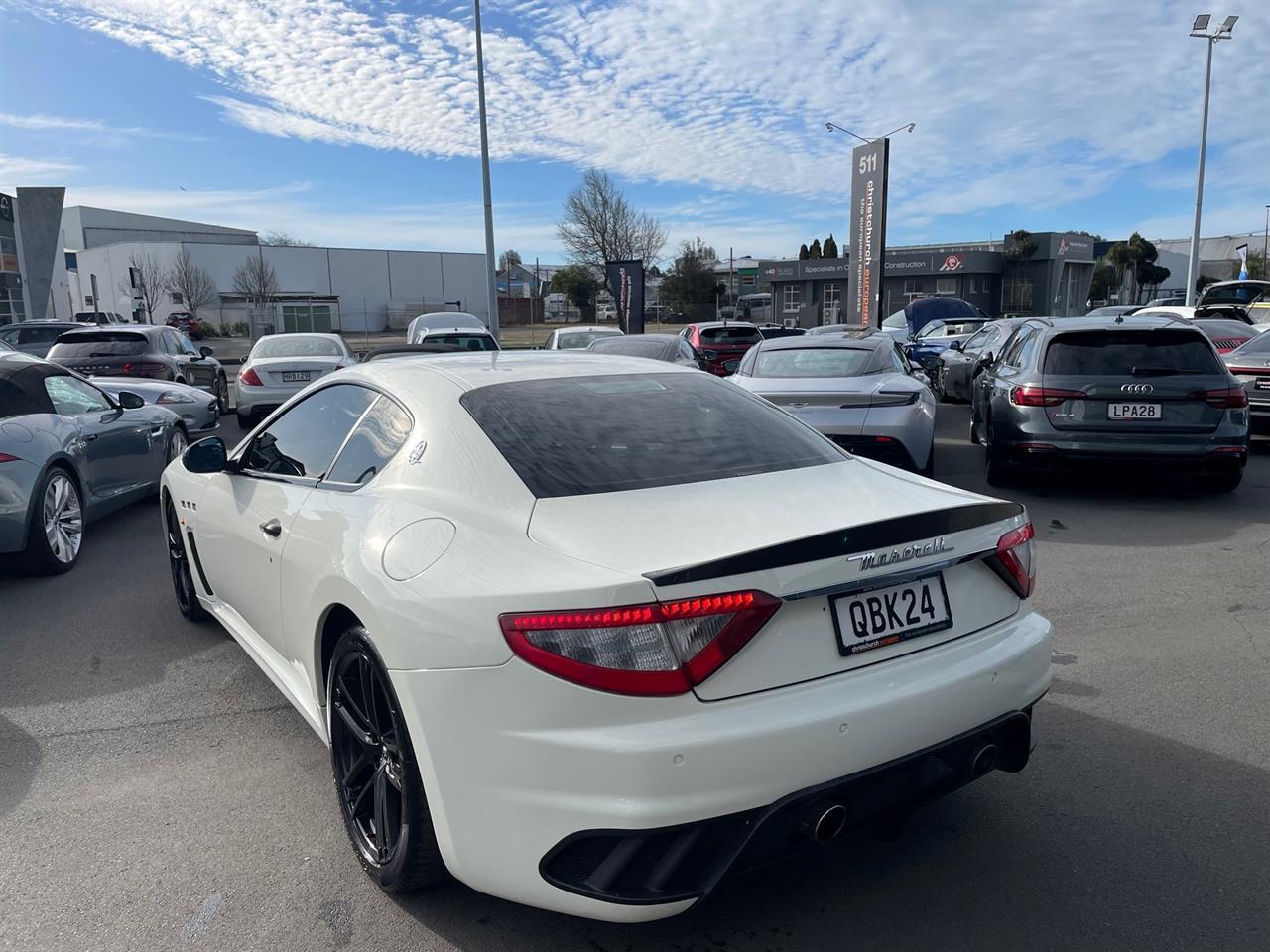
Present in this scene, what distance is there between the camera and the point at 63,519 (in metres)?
6.57

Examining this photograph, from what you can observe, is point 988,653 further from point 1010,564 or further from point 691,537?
point 691,537

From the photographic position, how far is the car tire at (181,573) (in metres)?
5.21

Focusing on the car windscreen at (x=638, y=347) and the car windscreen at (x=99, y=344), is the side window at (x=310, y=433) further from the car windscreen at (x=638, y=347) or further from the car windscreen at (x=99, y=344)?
the car windscreen at (x=99, y=344)

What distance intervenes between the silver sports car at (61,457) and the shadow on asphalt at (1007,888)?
477cm

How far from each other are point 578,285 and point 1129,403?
2215 inches

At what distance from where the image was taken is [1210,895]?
271 cm

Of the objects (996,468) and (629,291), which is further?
(629,291)

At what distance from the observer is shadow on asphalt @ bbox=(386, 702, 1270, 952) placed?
8.41 feet

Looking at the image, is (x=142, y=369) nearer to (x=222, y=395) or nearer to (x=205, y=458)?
(x=222, y=395)

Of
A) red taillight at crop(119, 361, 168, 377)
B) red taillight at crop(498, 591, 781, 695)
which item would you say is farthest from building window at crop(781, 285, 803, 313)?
red taillight at crop(498, 591, 781, 695)

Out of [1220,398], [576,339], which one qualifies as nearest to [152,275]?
[576,339]

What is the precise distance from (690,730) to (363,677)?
111cm

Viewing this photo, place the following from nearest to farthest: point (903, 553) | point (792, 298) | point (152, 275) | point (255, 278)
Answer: point (903, 553), point (152, 275), point (255, 278), point (792, 298)

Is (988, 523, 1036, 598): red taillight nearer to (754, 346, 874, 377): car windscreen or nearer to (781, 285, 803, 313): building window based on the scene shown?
(754, 346, 874, 377): car windscreen
